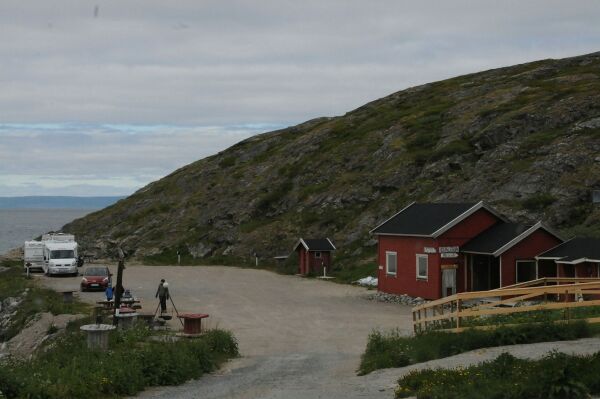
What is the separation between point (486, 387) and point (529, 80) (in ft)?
325

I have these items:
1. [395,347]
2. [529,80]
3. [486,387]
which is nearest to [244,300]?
[395,347]

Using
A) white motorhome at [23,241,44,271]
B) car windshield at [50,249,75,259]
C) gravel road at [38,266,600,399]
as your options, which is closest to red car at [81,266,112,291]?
gravel road at [38,266,600,399]

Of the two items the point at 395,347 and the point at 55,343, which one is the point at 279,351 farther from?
the point at 55,343

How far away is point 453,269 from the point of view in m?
45.5

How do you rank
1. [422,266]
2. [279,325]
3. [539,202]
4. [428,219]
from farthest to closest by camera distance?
[539,202] → [428,219] → [422,266] → [279,325]

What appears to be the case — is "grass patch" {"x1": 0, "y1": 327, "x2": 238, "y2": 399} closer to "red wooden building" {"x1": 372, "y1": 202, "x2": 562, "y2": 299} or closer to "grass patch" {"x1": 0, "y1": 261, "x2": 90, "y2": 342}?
"grass patch" {"x1": 0, "y1": 261, "x2": 90, "y2": 342}

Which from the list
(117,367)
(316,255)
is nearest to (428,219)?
(316,255)

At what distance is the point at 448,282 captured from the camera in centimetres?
4519

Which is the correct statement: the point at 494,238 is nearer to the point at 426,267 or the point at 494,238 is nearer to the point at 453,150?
the point at 426,267

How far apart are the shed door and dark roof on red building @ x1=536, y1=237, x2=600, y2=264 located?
5375mm

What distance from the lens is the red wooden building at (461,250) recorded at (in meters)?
43.5

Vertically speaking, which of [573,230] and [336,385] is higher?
[573,230]

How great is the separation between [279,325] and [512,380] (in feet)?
67.3

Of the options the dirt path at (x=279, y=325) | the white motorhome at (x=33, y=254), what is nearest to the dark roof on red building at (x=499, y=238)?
the dirt path at (x=279, y=325)
